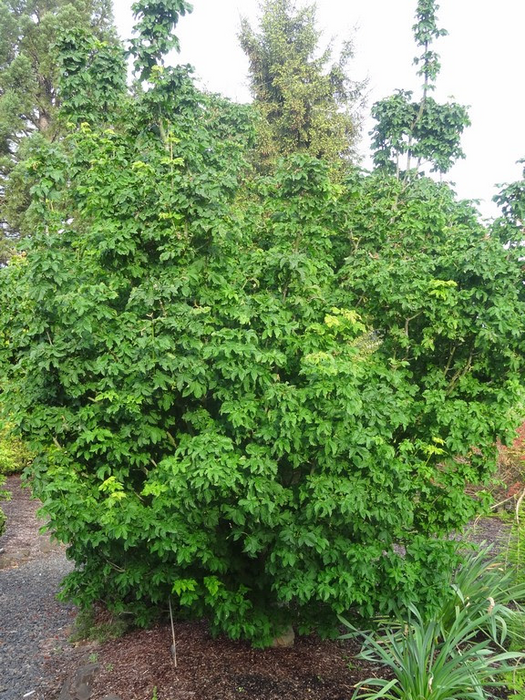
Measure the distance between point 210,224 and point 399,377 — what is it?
5.07 ft

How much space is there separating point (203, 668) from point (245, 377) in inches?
82.7

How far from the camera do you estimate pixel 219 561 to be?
337 cm

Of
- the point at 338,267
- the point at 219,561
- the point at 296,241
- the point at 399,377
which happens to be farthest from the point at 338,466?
the point at 338,267

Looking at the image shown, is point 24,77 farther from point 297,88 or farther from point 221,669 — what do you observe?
point 221,669

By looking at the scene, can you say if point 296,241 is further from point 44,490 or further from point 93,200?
point 44,490

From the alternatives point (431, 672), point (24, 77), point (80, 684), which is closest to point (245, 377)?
point (431, 672)

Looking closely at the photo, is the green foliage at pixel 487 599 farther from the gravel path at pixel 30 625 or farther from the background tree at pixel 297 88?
the background tree at pixel 297 88

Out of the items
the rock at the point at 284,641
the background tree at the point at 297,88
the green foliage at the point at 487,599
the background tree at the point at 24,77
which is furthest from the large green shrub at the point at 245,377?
the background tree at the point at 24,77

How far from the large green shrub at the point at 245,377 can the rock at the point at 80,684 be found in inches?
17.8

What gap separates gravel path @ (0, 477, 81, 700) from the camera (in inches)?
152

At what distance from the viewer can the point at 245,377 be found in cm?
302

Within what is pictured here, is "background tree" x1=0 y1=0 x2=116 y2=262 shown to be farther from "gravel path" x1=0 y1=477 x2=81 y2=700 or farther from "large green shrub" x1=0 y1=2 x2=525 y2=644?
"large green shrub" x1=0 y1=2 x2=525 y2=644

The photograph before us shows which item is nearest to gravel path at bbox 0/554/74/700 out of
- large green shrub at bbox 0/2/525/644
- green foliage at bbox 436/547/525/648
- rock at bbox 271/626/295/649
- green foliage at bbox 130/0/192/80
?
large green shrub at bbox 0/2/525/644

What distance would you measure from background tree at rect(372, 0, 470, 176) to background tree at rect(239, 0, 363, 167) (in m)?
10.6
